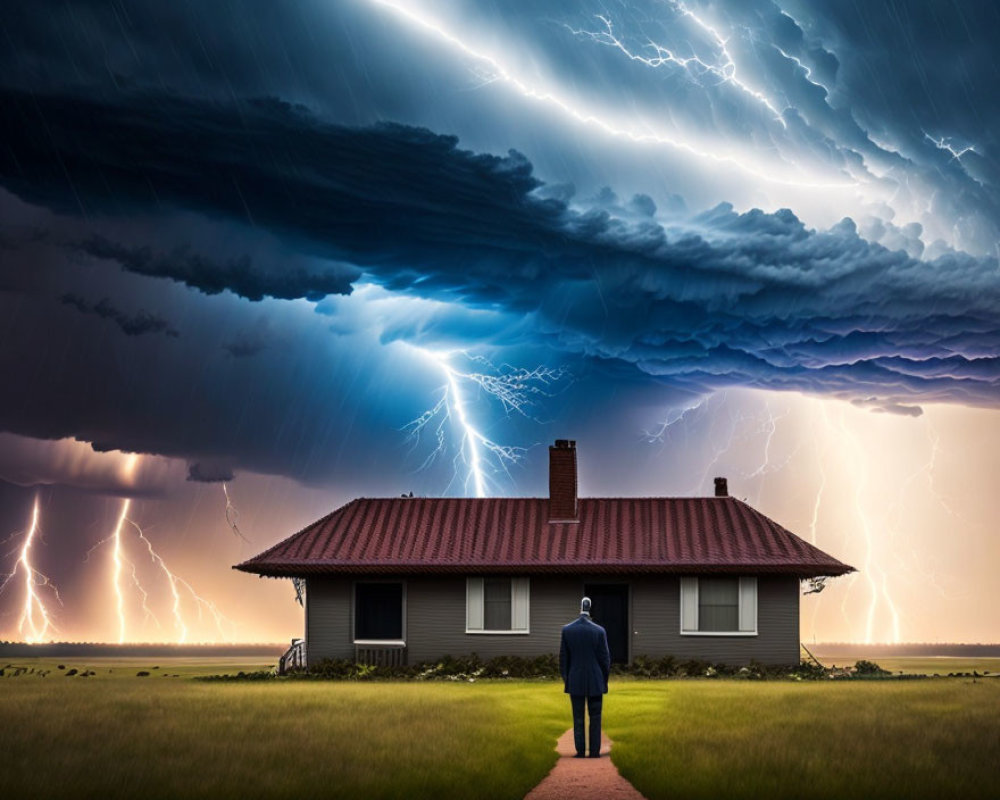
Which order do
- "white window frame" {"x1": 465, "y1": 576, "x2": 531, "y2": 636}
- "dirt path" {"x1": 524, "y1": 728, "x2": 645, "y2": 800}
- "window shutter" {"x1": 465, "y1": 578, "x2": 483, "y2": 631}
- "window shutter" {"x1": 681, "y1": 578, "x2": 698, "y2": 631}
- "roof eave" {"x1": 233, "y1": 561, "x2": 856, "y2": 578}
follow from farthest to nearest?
1. "window shutter" {"x1": 465, "y1": 578, "x2": 483, "y2": 631}
2. "white window frame" {"x1": 465, "y1": 576, "x2": 531, "y2": 636}
3. "window shutter" {"x1": 681, "y1": 578, "x2": 698, "y2": 631}
4. "roof eave" {"x1": 233, "y1": 561, "x2": 856, "y2": 578}
5. "dirt path" {"x1": 524, "y1": 728, "x2": 645, "y2": 800}

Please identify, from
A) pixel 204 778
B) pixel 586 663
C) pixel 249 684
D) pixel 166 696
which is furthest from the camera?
pixel 249 684

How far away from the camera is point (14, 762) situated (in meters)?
14.2

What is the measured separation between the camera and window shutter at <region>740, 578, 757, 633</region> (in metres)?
33.3

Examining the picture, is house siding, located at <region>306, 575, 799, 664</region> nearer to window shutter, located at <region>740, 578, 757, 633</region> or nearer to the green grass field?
window shutter, located at <region>740, 578, 757, 633</region>

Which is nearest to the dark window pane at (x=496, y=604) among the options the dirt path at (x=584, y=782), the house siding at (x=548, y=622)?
the house siding at (x=548, y=622)

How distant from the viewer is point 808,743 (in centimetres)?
1566

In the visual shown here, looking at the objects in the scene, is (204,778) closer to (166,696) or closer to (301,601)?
(166,696)

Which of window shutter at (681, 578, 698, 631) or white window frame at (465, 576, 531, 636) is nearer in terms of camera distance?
window shutter at (681, 578, 698, 631)

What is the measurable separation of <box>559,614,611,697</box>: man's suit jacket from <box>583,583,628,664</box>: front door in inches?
718

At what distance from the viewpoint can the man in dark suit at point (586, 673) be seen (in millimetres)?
15641

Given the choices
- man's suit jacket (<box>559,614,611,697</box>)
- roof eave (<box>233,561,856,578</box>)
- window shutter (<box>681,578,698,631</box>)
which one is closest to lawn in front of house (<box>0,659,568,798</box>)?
man's suit jacket (<box>559,614,611,697</box>)

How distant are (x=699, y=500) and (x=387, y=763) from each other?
77.2ft

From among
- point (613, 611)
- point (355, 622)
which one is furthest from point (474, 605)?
point (613, 611)

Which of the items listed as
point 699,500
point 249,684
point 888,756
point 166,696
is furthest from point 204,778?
point 699,500
